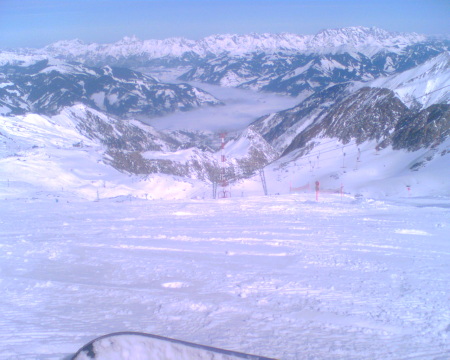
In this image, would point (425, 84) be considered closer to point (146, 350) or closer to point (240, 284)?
point (240, 284)

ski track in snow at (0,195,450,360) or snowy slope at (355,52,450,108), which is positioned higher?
snowy slope at (355,52,450,108)

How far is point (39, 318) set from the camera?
4707 mm

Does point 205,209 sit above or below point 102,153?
below

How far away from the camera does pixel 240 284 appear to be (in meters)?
5.61

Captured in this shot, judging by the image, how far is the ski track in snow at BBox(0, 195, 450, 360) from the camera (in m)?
4.10

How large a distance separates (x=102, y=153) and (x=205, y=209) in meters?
47.9

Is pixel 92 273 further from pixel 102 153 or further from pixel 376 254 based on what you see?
pixel 102 153

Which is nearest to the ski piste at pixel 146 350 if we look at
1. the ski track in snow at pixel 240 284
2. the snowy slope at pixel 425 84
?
the ski track in snow at pixel 240 284

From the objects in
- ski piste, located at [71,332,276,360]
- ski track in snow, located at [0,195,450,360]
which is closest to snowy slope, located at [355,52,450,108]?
ski track in snow, located at [0,195,450,360]

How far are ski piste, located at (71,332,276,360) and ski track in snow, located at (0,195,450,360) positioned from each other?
58cm

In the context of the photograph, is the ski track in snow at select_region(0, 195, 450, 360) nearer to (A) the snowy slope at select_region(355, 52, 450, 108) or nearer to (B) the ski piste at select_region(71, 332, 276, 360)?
(B) the ski piste at select_region(71, 332, 276, 360)

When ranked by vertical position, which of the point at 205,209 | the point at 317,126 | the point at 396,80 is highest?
the point at 396,80

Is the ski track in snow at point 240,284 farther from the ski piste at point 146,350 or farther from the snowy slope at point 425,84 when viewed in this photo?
the snowy slope at point 425,84

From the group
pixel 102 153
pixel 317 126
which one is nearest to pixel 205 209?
pixel 102 153
